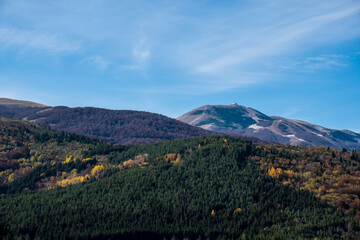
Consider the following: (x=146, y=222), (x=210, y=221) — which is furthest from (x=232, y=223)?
(x=146, y=222)

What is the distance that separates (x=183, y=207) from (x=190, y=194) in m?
8.58

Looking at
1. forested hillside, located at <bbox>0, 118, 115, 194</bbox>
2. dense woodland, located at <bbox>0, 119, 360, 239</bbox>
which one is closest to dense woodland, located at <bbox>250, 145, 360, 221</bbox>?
dense woodland, located at <bbox>0, 119, 360, 239</bbox>

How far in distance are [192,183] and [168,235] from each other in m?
29.5

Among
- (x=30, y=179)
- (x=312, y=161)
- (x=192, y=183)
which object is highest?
(x=312, y=161)

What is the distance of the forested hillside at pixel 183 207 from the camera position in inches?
2805

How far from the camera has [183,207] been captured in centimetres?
8612

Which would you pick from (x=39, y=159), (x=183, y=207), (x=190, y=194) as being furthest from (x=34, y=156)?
(x=183, y=207)

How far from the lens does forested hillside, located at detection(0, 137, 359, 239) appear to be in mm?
71250

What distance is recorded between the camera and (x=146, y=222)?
3088 inches

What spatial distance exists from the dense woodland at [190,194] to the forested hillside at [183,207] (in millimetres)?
250

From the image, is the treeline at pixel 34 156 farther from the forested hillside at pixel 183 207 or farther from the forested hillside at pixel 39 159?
the forested hillside at pixel 183 207

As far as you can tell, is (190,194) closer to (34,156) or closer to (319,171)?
(319,171)

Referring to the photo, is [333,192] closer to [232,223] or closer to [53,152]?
[232,223]

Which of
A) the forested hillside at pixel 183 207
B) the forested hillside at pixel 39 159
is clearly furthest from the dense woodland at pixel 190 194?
the forested hillside at pixel 39 159
